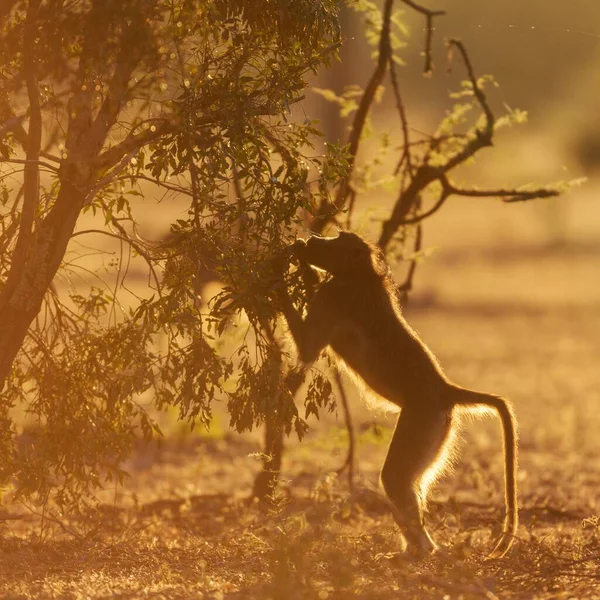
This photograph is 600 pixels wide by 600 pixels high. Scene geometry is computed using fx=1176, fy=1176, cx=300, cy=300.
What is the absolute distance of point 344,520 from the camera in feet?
34.3

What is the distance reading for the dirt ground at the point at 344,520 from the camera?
7086 mm

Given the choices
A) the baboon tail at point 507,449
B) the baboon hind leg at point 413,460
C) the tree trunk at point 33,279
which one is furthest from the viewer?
the baboon hind leg at point 413,460

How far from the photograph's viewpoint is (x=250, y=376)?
7.56 meters

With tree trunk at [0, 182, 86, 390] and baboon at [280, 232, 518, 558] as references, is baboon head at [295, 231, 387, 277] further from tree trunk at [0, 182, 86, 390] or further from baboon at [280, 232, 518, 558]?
tree trunk at [0, 182, 86, 390]

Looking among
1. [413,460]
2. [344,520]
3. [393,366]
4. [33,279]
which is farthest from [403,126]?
[33,279]

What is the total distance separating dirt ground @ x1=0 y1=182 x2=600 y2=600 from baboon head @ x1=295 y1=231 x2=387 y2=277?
4.99 feet

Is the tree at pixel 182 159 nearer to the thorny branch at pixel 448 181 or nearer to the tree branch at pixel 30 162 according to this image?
the tree branch at pixel 30 162

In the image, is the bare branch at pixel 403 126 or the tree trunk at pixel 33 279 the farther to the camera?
the bare branch at pixel 403 126

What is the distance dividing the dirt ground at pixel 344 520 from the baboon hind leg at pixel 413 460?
22cm

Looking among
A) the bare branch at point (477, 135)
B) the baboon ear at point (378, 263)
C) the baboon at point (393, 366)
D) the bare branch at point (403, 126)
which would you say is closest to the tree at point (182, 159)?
the baboon at point (393, 366)

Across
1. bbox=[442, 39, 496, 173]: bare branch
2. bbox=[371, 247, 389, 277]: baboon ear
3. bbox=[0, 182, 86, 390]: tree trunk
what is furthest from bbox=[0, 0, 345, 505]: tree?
bbox=[442, 39, 496, 173]: bare branch

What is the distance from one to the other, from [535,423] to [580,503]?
21.1 feet

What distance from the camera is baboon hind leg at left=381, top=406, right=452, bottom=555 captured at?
793 centimetres

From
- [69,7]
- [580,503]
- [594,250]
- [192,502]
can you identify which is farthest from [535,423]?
[594,250]
